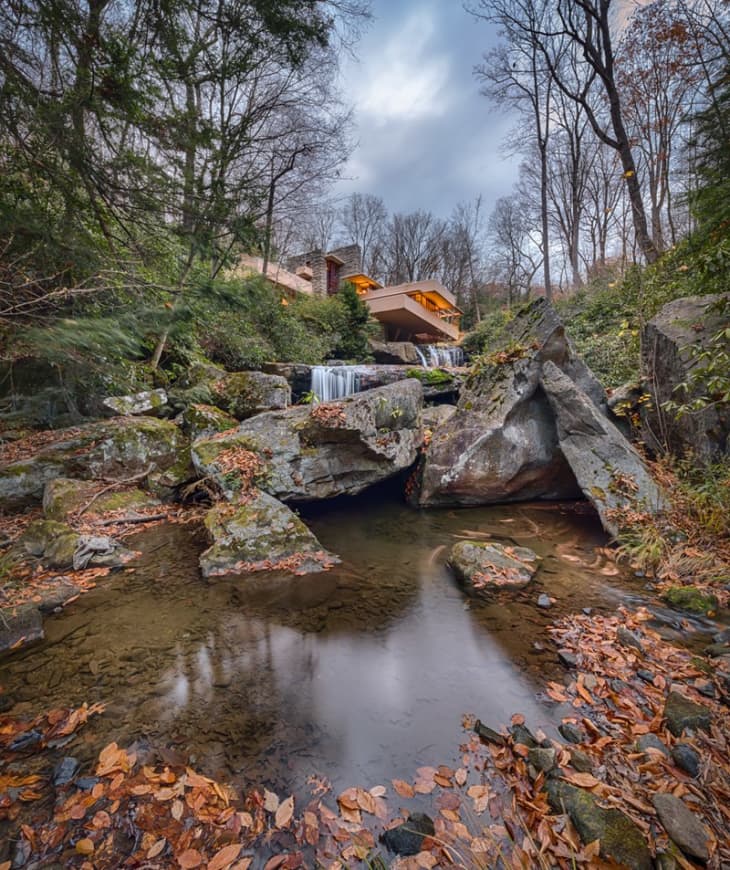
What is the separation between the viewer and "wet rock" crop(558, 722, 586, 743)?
2236 mm

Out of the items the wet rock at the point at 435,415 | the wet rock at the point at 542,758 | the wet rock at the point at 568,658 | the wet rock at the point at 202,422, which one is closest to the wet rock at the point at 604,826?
the wet rock at the point at 542,758

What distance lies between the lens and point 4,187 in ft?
10.8

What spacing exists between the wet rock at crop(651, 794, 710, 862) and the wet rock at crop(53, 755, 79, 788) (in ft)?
9.78

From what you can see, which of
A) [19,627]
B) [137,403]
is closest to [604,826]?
[19,627]

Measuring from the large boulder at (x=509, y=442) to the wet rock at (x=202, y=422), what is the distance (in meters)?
4.42

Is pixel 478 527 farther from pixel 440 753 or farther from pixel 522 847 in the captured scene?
pixel 522 847

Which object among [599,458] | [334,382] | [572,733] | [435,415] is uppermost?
[334,382]

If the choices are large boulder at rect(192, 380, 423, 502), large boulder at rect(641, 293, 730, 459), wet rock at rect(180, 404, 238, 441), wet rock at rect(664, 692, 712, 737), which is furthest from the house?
wet rock at rect(664, 692, 712, 737)

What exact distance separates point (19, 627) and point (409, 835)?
11.8 ft

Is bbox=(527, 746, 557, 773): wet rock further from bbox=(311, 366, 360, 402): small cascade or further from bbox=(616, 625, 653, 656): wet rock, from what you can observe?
bbox=(311, 366, 360, 402): small cascade

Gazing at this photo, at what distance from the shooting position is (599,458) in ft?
18.7

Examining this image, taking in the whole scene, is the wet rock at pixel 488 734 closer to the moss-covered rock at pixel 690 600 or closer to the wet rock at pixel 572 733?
the wet rock at pixel 572 733

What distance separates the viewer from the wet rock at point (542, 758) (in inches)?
79.4

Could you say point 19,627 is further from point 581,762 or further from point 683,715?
point 683,715
